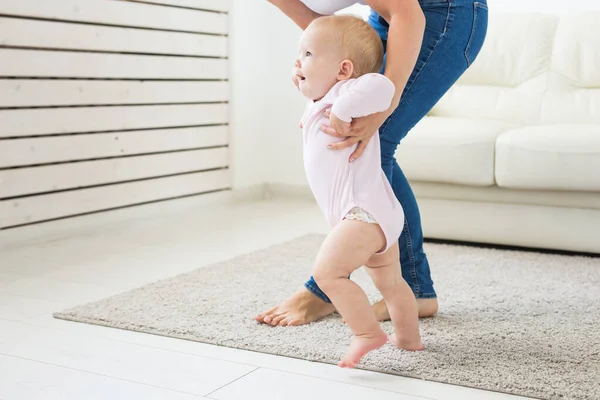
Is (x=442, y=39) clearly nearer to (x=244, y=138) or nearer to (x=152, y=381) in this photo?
(x=152, y=381)

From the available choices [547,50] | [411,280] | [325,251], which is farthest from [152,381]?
[547,50]

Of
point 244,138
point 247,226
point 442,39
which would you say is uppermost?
point 442,39

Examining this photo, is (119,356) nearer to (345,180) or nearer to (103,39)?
(345,180)

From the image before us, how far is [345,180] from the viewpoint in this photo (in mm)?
1460

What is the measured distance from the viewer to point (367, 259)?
1470 millimetres

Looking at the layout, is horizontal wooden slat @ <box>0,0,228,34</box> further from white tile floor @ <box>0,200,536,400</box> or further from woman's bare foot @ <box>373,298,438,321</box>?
woman's bare foot @ <box>373,298,438,321</box>

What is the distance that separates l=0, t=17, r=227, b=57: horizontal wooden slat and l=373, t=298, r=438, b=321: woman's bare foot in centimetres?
163

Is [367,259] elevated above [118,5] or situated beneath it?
situated beneath

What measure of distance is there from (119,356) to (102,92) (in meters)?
1.75

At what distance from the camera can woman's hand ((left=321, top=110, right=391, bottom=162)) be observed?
56.6 inches

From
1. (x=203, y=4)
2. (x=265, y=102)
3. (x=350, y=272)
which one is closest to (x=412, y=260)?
(x=350, y=272)

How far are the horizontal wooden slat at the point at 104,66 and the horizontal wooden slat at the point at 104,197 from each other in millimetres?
442

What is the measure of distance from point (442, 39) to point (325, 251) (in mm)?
512

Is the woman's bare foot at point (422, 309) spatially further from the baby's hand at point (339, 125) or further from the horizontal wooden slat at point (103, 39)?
the horizontal wooden slat at point (103, 39)
